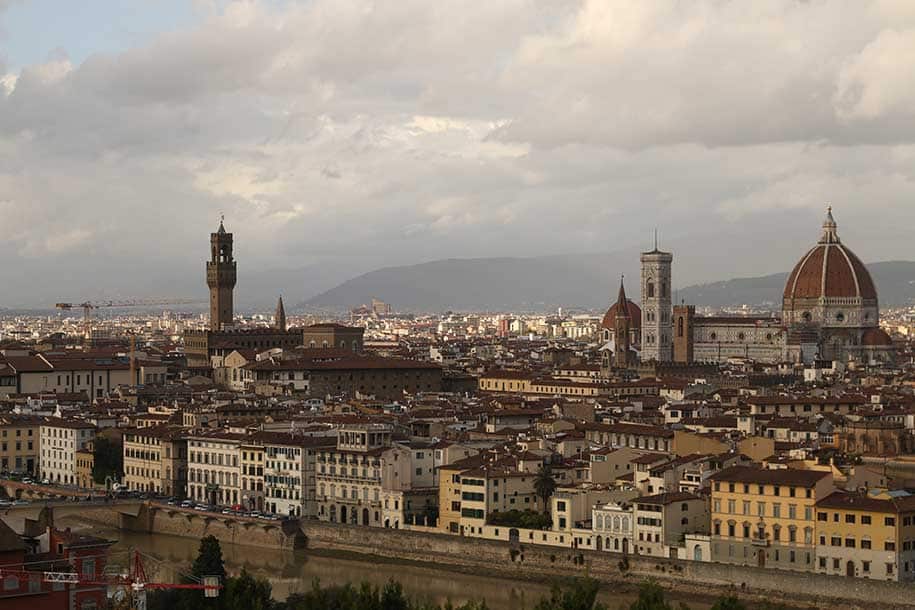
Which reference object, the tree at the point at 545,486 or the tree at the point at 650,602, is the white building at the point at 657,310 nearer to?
the tree at the point at 545,486

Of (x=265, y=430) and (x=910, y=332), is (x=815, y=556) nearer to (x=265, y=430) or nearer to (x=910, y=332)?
(x=265, y=430)

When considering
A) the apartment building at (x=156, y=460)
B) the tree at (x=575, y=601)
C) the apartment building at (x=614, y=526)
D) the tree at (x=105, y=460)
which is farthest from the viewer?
the tree at (x=105, y=460)

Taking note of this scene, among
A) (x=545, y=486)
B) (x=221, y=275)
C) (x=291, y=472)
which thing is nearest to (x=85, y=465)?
(x=291, y=472)

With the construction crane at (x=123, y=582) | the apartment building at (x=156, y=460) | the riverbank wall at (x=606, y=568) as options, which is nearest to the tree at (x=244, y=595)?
the construction crane at (x=123, y=582)

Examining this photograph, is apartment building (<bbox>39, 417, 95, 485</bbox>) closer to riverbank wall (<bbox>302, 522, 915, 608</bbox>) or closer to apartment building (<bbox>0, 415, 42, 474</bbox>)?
apartment building (<bbox>0, 415, 42, 474</bbox>)

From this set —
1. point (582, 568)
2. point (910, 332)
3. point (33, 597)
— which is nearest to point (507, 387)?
point (582, 568)

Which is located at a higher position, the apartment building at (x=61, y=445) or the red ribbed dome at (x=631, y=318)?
the red ribbed dome at (x=631, y=318)
